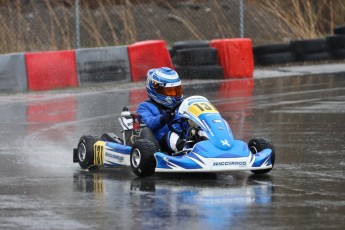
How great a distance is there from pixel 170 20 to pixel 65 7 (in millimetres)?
3116

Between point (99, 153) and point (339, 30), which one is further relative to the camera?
point (339, 30)

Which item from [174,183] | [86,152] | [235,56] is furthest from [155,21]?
[174,183]

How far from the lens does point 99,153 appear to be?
997cm

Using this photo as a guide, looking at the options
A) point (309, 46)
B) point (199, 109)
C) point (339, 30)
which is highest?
point (199, 109)

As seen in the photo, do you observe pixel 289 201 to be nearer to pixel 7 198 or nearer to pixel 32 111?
pixel 7 198

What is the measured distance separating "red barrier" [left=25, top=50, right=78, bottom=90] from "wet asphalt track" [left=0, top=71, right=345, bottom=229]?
2.36 m

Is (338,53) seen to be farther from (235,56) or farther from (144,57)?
(144,57)

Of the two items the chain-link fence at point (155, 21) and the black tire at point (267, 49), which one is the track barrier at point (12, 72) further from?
the black tire at point (267, 49)

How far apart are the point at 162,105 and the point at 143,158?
1.17m

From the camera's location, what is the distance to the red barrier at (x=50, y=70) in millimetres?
18172

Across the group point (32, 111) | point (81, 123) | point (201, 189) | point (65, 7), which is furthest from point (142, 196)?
point (65, 7)

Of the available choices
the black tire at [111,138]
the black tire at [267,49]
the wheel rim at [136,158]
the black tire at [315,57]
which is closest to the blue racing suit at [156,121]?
the black tire at [111,138]

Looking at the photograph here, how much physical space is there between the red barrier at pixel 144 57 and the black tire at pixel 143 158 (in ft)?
33.1

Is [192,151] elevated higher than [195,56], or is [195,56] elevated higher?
[192,151]
